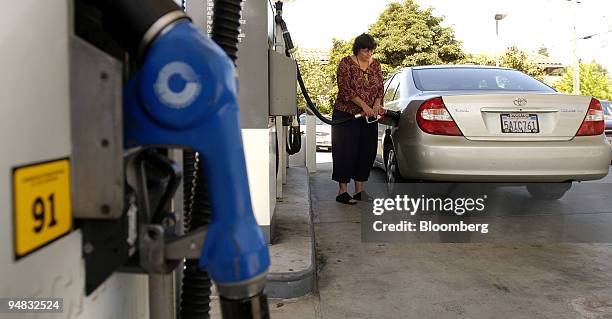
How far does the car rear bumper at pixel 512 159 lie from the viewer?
4734 millimetres

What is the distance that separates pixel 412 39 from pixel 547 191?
26.8 meters

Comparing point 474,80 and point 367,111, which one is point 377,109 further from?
point 474,80

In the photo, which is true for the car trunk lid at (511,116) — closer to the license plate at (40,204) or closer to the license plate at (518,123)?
the license plate at (518,123)

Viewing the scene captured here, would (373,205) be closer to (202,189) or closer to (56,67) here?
(202,189)

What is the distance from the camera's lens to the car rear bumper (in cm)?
473

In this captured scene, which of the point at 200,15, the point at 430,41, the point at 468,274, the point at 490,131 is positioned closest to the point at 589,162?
the point at 490,131

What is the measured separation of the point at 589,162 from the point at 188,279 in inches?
177

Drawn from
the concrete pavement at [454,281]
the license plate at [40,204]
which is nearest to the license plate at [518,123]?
the concrete pavement at [454,281]

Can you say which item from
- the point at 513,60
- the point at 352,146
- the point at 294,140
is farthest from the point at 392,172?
the point at 513,60

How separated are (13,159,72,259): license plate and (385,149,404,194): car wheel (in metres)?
5.17

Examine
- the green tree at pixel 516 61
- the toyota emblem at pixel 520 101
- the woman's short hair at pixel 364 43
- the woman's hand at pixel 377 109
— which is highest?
the green tree at pixel 516 61

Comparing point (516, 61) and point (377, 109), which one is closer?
point (377, 109)

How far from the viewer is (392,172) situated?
20.1ft

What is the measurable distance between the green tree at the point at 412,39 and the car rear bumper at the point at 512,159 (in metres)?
27.8
